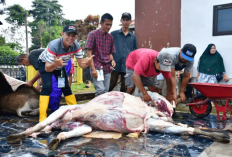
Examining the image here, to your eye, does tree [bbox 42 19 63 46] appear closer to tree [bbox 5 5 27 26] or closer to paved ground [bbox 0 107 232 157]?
tree [bbox 5 5 27 26]

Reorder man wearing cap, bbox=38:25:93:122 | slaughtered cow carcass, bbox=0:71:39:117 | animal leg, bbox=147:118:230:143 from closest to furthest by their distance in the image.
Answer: animal leg, bbox=147:118:230:143, man wearing cap, bbox=38:25:93:122, slaughtered cow carcass, bbox=0:71:39:117

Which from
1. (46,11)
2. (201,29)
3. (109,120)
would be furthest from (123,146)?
(46,11)

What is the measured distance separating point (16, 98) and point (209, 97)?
403cm

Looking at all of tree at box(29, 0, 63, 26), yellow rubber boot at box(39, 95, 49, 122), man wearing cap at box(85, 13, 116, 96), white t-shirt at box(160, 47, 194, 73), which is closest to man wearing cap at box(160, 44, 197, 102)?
white t-shirt at box(160, 47, 194, 73)

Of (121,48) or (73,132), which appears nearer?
(73,132)

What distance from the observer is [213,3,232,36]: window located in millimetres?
6375

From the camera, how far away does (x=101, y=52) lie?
15.3 feet

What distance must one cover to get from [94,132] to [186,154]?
4.32 feet

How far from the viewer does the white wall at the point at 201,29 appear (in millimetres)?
6406

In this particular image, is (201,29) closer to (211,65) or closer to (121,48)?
(211,65)

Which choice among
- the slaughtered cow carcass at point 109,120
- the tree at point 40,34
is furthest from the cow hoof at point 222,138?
the tree at point 40,34

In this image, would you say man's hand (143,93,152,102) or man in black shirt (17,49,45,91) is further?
man in black shirt (17,49,45,91)

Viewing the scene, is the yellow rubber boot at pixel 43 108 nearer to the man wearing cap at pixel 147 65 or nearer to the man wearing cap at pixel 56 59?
the man wearing cap at pixel 56 59

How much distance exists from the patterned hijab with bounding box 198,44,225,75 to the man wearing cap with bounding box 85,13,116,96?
309 centimetres
